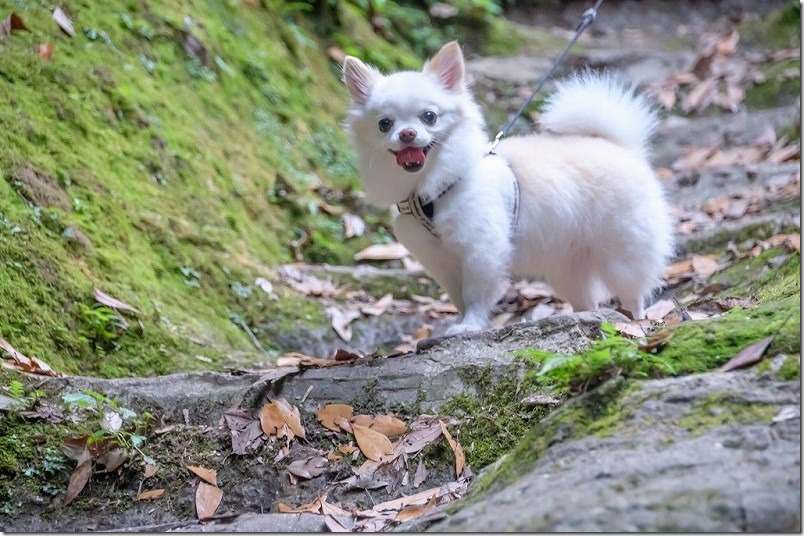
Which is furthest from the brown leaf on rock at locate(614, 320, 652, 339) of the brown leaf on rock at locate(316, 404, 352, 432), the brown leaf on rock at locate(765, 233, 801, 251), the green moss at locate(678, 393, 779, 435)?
the brown leaf on rock at locate(765, 233, 801, 251)

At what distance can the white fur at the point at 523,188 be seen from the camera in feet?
12.5

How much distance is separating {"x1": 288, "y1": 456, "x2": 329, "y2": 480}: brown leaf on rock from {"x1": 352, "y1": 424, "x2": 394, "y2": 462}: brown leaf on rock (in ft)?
0.47

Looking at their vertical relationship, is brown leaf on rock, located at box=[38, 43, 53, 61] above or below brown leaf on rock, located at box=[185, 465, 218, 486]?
above

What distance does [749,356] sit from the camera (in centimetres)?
218

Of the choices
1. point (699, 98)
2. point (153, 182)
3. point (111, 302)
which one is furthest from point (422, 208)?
point (699, 98)

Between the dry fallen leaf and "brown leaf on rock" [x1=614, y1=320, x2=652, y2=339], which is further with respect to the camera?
the dry fallen leaf

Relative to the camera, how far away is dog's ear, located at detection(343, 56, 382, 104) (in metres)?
3.89

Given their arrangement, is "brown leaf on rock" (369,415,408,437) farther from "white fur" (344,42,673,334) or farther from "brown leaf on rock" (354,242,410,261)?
"brown leaf on rock" (354,242,410,261)

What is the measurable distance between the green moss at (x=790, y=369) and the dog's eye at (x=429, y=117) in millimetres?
2046

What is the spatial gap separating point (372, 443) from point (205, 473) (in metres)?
→ 0.60

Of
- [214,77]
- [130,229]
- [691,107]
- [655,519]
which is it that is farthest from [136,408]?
[691,107]

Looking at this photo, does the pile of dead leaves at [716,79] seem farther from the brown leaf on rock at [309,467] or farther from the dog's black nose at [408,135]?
the brown leaf on rock at [309,467]

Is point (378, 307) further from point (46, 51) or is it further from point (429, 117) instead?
point (46, 51)

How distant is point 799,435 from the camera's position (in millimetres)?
1817
